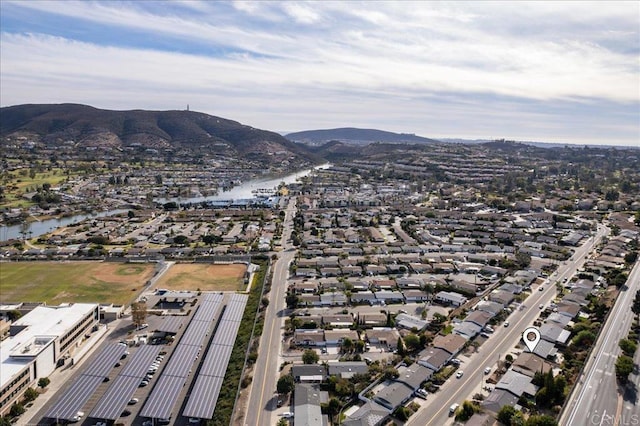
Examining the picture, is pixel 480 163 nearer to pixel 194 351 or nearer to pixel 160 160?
pixel 160 160

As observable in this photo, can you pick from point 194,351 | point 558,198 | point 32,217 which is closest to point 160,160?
point 32,217

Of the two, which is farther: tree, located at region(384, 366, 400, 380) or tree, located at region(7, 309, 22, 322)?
tree, located at region(7, 309, 22, 322)

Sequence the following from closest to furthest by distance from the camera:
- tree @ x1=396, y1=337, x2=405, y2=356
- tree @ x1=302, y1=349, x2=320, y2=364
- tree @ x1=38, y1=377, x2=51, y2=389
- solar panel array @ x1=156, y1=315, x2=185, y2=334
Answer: tree @ x1=38, y1=377, x2=51, y2=389 → tree @ x1=302, y1=349, x2=320, y2=364 → tree @ x1=396, y1=337, x2=405, y2=356 → solar panel array @ x1=156, y1=315, x2=185, y2=334

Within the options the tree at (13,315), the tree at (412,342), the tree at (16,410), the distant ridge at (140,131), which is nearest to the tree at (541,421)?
the tree at (412,342)

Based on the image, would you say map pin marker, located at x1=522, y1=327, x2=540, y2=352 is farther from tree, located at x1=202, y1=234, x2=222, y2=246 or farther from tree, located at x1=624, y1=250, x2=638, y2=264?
tree, located at x1=202, y1=234, x2=222, y2=246

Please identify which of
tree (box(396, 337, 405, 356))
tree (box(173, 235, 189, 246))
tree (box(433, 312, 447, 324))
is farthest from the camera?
tree (box(173, 235, 189, 246))

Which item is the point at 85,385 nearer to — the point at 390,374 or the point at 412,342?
the point at 390,374

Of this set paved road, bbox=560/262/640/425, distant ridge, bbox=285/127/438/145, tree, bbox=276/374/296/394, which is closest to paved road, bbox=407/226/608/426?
paved road, bbox=560/262/640/425
